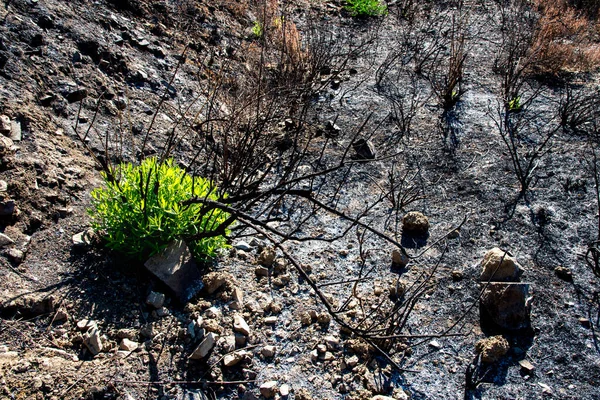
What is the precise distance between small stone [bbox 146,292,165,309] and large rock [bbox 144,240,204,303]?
8 centimetres

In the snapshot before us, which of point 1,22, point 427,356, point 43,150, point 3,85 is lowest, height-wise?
point 427,356

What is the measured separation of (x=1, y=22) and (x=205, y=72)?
191cm

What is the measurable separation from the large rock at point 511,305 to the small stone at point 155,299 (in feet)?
6.68

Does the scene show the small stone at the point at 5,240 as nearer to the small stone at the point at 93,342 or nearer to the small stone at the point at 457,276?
the small stone at the point at 93,342

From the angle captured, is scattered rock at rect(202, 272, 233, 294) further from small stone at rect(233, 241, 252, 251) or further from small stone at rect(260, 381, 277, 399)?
small stone at rect(260, 381, 277, 399)

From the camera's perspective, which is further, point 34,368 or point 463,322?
point 463,322

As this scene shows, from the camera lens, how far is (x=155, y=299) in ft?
9.50

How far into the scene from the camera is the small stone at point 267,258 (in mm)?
3469

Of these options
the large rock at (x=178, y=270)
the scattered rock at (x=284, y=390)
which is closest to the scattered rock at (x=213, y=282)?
the large rock at (x=178, y=270)

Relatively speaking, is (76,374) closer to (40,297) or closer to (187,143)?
(40,297)

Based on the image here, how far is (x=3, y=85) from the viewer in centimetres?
361

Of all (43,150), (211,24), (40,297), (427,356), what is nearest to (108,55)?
(43,150)

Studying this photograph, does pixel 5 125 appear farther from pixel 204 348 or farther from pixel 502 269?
pixel 502 269

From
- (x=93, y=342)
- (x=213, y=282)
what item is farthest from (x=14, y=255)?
(x=213, y=282)
